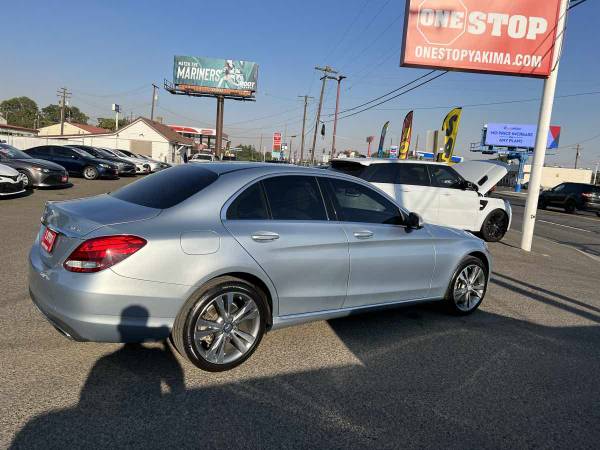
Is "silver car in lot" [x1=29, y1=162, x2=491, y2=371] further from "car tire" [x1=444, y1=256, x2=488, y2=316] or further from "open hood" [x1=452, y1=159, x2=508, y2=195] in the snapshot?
"open hood" [x1=452, y1=159, x2=508, y2=195]

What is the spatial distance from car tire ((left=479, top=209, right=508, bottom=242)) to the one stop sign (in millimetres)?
4445

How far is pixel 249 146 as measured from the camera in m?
150

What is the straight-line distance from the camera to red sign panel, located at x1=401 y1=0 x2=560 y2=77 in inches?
409

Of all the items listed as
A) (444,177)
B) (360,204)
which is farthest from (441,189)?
(360,204)

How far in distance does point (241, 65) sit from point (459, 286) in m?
50.8

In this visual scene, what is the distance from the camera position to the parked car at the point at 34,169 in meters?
13.5

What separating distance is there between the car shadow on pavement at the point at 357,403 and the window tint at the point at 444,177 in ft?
20.1

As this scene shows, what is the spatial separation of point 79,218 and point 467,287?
3.98 metres

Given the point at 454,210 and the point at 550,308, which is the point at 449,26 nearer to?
the point at 454,210

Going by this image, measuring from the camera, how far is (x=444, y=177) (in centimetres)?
1001

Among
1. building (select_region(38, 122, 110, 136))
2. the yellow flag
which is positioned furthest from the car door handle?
building (select_region(38, 122, 110, 136))

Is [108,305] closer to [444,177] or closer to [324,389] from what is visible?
[324,389]

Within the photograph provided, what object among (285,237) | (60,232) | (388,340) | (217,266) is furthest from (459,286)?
(60,232)

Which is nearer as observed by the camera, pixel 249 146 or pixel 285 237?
A: pixel 285 237
